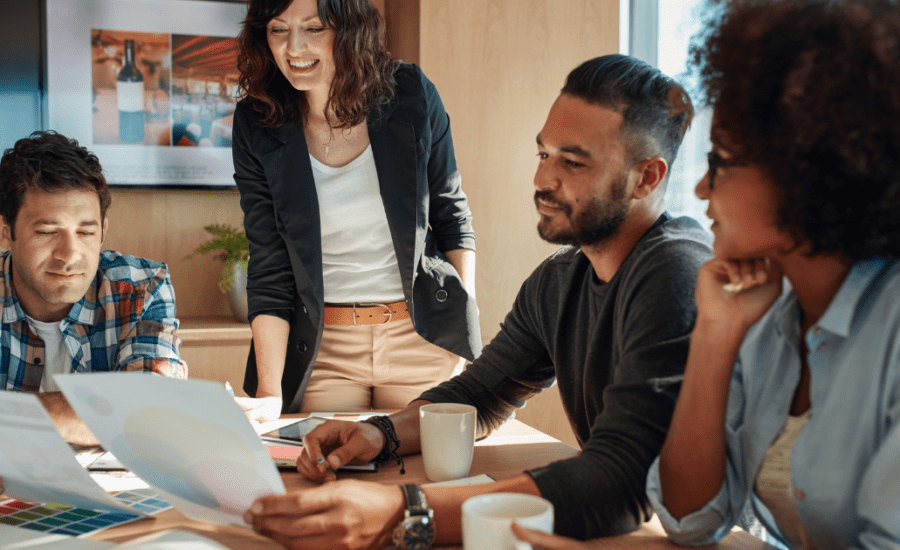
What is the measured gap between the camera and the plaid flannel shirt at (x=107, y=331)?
4.99 feet

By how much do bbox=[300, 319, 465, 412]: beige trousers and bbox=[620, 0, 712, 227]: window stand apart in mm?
910

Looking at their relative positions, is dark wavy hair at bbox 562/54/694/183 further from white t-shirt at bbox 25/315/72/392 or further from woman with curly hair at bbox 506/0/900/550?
white t-shirt at bbox 25/315/72/392

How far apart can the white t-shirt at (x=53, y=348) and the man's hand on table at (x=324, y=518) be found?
0.95 m

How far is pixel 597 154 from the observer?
4.01 ft

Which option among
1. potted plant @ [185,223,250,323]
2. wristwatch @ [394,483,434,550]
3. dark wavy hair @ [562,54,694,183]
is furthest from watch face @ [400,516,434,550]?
potted plant @ [185,223,250,323]

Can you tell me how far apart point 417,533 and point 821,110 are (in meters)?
0.60

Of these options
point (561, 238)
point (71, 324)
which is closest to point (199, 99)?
point (71, 324)

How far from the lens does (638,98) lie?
1.22 meters

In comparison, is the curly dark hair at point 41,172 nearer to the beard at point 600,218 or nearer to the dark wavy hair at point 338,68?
the dark wavy hair at point 338,68

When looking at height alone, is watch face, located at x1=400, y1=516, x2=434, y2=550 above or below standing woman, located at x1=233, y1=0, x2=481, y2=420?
below

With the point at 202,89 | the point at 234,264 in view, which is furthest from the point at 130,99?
the point at 234,264

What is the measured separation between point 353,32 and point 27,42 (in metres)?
1.99

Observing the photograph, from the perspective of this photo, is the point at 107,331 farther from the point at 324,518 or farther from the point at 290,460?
the point at 324,518

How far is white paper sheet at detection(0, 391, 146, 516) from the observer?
843 millimetres
